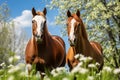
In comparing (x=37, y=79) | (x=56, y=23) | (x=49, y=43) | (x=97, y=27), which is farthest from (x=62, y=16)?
(x=37, y=79)

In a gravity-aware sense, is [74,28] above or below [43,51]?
above

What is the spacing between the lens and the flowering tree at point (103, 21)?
36.2m

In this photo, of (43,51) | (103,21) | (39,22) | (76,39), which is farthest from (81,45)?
(103,21)

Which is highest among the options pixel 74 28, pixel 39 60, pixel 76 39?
pixel 74 28

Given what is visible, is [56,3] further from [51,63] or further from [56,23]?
[51,63]

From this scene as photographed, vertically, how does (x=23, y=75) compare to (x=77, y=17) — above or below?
below

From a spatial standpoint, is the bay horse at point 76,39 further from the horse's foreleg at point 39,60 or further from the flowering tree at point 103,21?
the flowering tree at point 103,21

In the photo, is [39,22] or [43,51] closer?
[39,22]

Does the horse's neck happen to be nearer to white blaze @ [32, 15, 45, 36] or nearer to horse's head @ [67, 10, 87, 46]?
horse's head @ [67, 10, 87, 46]

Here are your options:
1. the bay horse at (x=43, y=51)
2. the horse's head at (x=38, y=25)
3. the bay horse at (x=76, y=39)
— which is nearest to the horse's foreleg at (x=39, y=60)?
the bay horse at (x=43, y=51)

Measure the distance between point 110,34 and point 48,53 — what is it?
26.3 metres

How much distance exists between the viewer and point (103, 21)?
37344 millimetres

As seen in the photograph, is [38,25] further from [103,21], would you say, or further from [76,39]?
[103,21]

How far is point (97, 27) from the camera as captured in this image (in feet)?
120
